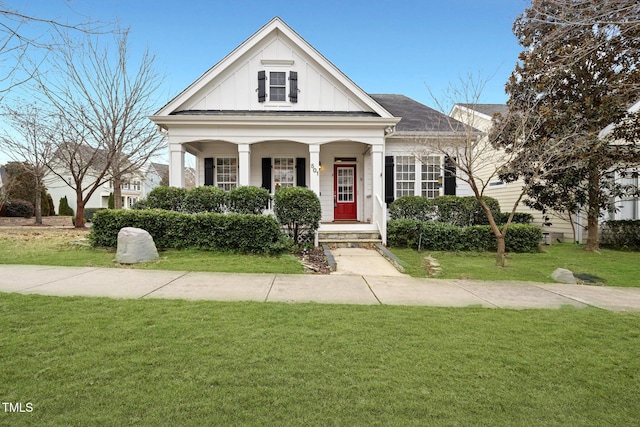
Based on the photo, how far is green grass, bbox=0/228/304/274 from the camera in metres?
6.54

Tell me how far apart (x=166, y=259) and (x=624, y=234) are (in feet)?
46.2

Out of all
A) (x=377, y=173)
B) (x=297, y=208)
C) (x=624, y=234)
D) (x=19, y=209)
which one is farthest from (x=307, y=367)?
(x=19, y=209)

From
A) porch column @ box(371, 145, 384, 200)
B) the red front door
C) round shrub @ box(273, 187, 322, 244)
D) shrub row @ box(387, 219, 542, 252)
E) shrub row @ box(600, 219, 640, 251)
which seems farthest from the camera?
the red front door

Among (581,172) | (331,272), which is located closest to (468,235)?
(581,172)

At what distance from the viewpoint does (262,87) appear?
37.7 feet

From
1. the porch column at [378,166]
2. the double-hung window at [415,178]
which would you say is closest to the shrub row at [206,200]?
the porch column at [378,166]

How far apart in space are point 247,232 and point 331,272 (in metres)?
2.56

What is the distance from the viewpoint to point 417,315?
4.00m

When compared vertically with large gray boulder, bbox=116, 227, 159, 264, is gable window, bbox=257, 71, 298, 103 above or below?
above

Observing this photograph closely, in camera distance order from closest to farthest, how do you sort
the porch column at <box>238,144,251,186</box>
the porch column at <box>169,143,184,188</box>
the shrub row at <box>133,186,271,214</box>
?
the shrub row at <box>133,186,271,214</box> < the porch column at <box>169,143,184,188</box> < the porch column at <box>238,144,251,186</box>

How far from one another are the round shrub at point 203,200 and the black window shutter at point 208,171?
2962 millimetres

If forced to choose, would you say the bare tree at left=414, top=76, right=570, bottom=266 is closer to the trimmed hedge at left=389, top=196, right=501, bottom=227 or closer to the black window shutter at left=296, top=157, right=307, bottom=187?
the trimmed hedge at left=389, top=196, right=501, bottom=227

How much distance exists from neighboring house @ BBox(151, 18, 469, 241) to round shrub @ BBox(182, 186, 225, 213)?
5.16 ft

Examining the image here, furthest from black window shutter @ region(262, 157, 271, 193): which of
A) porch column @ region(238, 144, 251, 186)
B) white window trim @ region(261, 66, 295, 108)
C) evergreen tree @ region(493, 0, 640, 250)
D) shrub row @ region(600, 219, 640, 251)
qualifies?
shrub row @ region(600, 219, 640, 251)
